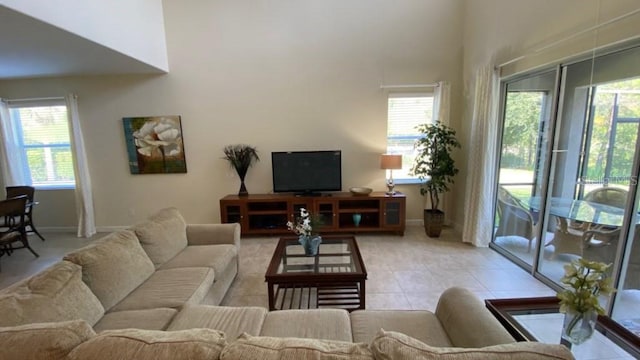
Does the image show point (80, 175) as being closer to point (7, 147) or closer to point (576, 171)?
point (7, 147)

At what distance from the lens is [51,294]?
152 centimetres

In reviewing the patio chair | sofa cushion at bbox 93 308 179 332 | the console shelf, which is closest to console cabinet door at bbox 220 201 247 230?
the console shelf

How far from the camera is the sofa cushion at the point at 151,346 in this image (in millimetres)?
924

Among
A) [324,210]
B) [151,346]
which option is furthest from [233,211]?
[151,346]

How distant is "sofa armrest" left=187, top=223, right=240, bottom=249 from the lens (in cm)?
302

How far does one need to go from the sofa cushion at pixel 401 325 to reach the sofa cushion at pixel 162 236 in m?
1.72

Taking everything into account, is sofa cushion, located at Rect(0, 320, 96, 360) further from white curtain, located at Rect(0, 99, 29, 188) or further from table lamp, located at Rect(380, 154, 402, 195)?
white curtain, located at Rect(0, 99, 29, 188)

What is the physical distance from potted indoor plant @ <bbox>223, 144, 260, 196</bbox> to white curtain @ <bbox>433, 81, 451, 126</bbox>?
2876 millimetres

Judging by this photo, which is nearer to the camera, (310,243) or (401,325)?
(401,325)

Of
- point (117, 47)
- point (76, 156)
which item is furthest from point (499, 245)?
point (76, 156)

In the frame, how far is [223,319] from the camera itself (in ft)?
5.61

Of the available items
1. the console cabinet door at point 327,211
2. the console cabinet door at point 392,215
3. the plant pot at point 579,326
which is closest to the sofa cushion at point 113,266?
the console cabinet door at point 327,211

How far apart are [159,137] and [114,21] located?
5.80ft

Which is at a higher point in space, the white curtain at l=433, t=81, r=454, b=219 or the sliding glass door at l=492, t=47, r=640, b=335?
the white curtain at l=433, t=81, r=454, b=219
